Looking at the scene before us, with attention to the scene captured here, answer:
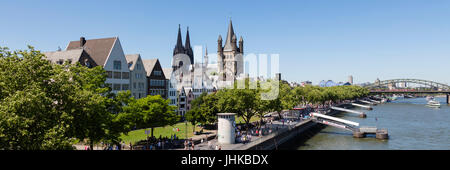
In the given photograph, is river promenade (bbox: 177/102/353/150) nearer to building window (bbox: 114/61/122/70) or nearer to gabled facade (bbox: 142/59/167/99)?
building window (bbox: 114/61/122/70)

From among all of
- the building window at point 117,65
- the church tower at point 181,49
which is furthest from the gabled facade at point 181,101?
the church tower at point 181,49

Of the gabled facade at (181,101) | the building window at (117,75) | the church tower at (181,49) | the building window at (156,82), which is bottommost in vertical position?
the gabled facade at (181,101)

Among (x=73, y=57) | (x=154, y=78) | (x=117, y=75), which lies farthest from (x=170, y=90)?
(x=73, y=57)

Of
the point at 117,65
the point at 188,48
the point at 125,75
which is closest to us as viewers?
the point at 117,65

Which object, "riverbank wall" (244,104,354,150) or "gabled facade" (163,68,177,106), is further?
"gabled facade" (163,68,177,106)

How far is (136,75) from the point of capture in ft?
219

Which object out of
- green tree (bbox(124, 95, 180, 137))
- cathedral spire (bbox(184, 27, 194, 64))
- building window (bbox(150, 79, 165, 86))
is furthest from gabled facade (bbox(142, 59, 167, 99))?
cathedral spire (bbox(184, 27, 194, 64))

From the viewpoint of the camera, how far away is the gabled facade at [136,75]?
6569 centimetres

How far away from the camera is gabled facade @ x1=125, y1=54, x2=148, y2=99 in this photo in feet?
216

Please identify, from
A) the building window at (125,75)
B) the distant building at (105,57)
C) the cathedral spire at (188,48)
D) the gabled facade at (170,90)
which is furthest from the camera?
the cathedral spire at (188,48)

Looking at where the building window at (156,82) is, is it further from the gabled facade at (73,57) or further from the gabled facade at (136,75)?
the gabled facade at (73,57)

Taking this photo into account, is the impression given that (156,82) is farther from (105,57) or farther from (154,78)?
(105,57)

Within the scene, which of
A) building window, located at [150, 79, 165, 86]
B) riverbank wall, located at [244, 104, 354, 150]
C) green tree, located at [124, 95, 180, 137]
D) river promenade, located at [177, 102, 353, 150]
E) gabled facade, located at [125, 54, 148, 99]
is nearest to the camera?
river promenade, located at [177, 102, 353, 150]
